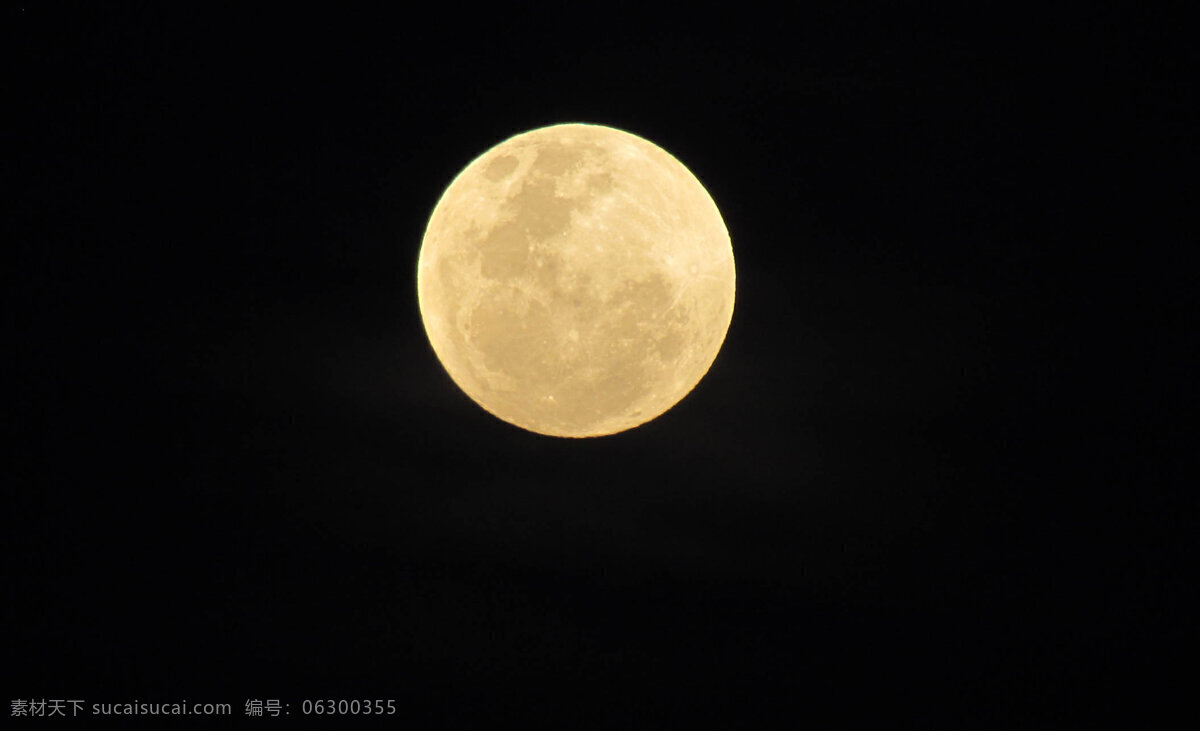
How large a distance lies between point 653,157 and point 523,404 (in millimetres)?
1393

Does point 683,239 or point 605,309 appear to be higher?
point 683,239

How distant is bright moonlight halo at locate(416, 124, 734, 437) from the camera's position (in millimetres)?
3385

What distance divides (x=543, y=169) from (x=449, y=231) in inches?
21.4

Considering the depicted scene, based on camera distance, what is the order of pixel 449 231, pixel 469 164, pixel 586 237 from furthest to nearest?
pixel 469 164 < pixel 449 231 < pixel 586 237

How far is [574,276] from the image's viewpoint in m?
3.36

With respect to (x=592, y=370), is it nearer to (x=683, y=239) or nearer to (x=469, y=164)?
(x=683, y=239)

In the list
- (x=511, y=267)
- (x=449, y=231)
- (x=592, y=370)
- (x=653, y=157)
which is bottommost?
(x=592, y=370)

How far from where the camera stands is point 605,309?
341 cm

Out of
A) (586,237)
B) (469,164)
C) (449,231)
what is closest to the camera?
(586,237)

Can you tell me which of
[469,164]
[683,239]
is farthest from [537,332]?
[469,164]

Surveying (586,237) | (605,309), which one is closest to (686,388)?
(605,309)

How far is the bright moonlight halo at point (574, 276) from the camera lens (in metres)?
3.38

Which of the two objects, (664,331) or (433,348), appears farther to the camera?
(433,348)

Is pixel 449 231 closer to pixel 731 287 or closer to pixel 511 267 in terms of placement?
pixel 511 267
